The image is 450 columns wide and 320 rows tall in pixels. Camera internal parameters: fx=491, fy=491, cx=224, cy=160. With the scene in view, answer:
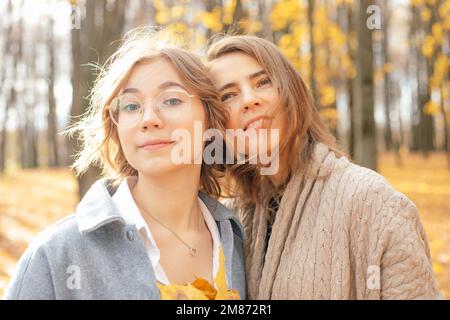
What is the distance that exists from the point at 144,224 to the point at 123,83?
0.64 meters

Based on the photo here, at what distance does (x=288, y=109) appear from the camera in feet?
8.23

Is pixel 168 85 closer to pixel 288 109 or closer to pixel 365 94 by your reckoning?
pixel 288 109

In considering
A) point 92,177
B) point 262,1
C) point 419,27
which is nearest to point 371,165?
point 92,177

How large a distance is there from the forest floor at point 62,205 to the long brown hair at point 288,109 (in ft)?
7.33

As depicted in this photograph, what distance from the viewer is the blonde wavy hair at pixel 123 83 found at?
A: 7.34 feet

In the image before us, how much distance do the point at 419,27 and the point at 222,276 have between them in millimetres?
20920

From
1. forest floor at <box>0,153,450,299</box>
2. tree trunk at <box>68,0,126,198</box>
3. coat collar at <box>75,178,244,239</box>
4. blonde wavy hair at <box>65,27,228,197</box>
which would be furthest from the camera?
forest floor at <box>0,153,450,299</box>

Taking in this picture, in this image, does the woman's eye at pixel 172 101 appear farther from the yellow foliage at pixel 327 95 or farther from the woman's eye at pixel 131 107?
the yellow foliage at pixel 327 95

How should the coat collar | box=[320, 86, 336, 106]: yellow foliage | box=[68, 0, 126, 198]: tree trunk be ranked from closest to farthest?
the coat collar, box=[68, 0, 126, 198]: tree trunk, box=[320, 86, 336, 106]: yellow foliage

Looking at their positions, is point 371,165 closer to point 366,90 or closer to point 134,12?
point 366,90

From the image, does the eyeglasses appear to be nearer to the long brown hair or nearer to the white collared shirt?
the white collared shirt

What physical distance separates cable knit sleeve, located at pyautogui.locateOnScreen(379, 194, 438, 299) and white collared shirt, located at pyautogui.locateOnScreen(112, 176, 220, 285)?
28.5 inches

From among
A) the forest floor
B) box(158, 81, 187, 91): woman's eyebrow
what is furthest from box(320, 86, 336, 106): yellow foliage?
box(158, 81, 187, 91): woman's eyebrow

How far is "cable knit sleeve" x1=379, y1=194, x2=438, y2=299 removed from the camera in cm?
198
